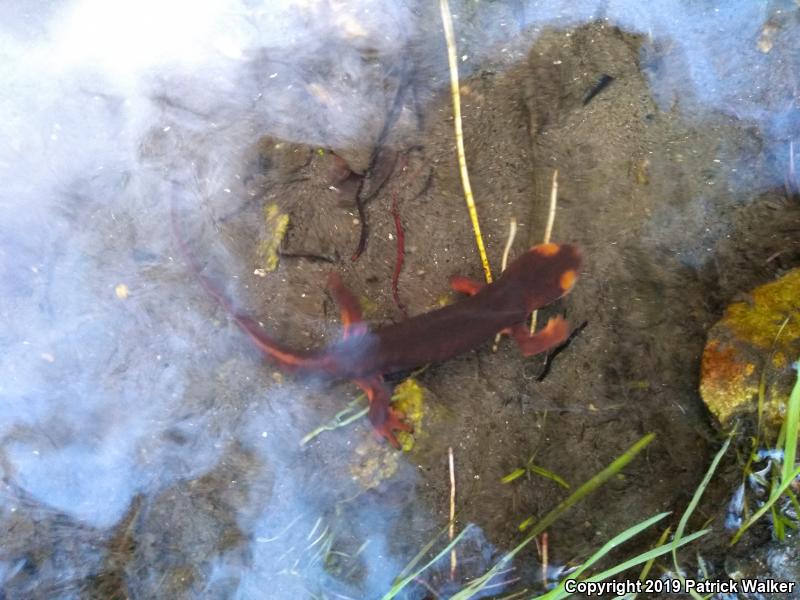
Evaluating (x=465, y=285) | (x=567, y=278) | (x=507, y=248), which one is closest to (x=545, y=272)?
(x=567, y=278)

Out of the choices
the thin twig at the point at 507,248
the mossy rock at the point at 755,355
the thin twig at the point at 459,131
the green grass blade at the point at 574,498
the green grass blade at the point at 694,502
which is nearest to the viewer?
the green grass blade at the point at 694,502

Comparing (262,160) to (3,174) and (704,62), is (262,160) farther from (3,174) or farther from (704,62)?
(704,62)

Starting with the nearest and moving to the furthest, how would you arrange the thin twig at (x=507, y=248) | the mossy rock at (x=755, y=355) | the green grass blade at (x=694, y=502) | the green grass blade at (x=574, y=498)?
the green grass blade at (x=694, y=502)
the mossy rock at (x=755, y=355)
the green grass blade at (x=574, y=498)
the thin twig at (x=507, y=248)

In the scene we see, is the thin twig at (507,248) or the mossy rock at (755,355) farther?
the thin twig at (507,248)

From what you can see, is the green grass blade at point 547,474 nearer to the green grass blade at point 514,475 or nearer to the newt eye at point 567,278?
the green grass blade at point 514,475

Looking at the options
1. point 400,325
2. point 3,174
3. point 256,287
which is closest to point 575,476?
point 400,325

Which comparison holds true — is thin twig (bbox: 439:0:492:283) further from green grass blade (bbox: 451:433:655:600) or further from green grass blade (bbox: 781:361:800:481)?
green grass blade (bbox: 781:361:800:481)

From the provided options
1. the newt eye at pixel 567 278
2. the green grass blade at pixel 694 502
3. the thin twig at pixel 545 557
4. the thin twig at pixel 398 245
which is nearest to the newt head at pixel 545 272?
the newt eye at pixel 567 278
